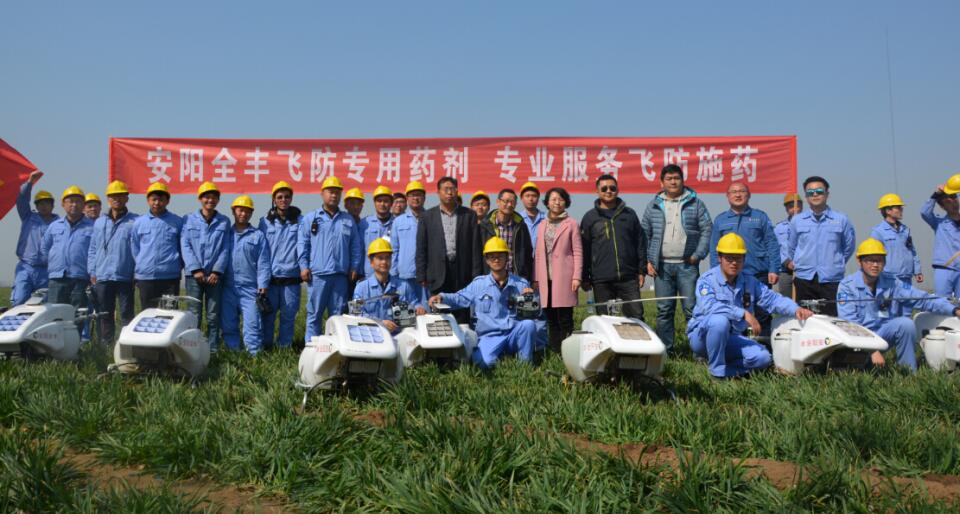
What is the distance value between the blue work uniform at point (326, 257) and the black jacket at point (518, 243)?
1667 millimetres

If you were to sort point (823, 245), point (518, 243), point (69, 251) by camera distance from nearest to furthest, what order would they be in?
1. point (518, 243)
2. point (823, 245)
3. point (69, 251)

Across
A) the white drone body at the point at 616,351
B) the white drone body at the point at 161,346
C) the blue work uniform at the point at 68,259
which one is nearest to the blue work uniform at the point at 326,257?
the white drone body at the point at 161,346

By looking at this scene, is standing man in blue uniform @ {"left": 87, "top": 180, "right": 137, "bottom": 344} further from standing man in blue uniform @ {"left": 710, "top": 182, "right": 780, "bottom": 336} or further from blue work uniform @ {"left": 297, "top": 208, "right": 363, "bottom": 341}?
standing man in blue uniform @ {"left": 710, "top": 182, "right": 780, "bottom": 336}

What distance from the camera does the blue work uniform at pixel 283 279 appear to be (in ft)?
28.9

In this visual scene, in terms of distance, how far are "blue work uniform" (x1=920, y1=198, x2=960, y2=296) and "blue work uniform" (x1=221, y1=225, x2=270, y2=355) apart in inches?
337

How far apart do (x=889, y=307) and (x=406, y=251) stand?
5490 millimetres

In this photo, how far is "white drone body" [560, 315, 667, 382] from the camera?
5398 mm

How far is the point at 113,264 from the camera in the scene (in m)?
8.80

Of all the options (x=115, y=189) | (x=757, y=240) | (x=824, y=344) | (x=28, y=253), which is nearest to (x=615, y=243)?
(x=757, y=240)

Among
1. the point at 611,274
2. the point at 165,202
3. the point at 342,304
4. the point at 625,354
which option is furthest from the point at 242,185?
the point at 625,354

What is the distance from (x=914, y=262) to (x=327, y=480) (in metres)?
8.79

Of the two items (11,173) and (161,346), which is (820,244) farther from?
(11,173)

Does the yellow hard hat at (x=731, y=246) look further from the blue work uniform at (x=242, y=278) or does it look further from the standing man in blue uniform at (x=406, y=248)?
the blue work uniform at (x=242, y=278)

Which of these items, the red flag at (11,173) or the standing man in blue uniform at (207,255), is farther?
the red flag at (11,173)
